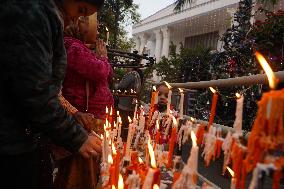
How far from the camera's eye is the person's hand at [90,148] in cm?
206

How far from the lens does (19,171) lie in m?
1.93

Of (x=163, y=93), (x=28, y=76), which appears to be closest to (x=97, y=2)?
(x=28, y=76)

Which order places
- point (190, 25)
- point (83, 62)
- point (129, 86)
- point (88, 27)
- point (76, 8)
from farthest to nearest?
point (190, 25) < point (129, 86) < point (88, 27) < point (83, 62) < point (76, 8)

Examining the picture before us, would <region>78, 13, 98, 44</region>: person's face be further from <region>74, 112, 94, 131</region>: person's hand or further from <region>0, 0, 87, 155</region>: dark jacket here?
<region>0, 0, 87, 155</region>: dark jacket

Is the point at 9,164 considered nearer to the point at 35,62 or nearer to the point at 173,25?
the point at 35,62

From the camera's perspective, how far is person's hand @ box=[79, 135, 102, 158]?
2062mm

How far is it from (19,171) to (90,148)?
37 centimetres

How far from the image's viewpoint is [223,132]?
1.96 metres

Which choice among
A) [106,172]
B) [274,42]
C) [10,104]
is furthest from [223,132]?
[274,42]

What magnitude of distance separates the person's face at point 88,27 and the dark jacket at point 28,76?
1618 millimetres

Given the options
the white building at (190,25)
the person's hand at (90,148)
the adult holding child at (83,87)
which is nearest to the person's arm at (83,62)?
the adult holding child at (83,87)

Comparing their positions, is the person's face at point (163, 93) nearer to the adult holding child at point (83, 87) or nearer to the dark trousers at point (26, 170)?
the adult holding child at point (83, 87)

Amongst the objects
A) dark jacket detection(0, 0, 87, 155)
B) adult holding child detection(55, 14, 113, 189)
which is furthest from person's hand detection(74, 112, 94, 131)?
dark jacket detection(0, 0, 87, 155)

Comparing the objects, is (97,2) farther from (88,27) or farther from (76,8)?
(88,27)
